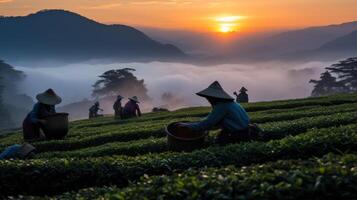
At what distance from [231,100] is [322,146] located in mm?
2566

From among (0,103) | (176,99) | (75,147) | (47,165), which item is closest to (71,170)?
(47,165)

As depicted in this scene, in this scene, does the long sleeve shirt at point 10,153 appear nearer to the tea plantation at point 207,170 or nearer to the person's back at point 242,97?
the tea plantation at point 207,170

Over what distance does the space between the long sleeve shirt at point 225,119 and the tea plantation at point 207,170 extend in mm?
566

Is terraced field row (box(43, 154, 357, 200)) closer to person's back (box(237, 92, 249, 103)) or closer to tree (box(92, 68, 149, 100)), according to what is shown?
person's back (box(237, 92, 249, 103))

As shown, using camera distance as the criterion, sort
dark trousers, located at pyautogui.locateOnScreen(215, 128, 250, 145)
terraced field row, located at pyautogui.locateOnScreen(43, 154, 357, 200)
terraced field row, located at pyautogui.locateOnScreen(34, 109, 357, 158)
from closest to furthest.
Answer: terraced field row, located at pyautogui.locateOnScreen(43, 154, 357, 200) < dark trousers, located at pyautogui.locateOnScreen(215, 128, 250, 145) < terraced field row, located at pyautogui.locateOnScreen(34, 109, 357, 158)

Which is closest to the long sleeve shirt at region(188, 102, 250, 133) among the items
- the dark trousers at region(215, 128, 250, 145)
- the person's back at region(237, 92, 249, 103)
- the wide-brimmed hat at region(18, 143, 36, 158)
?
the dark trousers at region(215, 128, 250, 145)

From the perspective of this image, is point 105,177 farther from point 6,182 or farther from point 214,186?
point 214,186

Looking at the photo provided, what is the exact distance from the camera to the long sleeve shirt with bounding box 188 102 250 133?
40.5 ft

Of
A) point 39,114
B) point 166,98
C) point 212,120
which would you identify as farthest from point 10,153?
point 166,98

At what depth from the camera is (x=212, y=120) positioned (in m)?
12.3

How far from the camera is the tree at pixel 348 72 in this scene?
301 ft

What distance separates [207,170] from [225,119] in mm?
4252

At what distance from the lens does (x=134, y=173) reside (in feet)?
33.9

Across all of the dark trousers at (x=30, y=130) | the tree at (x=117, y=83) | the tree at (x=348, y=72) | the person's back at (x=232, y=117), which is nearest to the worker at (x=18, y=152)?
the dark trousers at (x=30, y=130)
